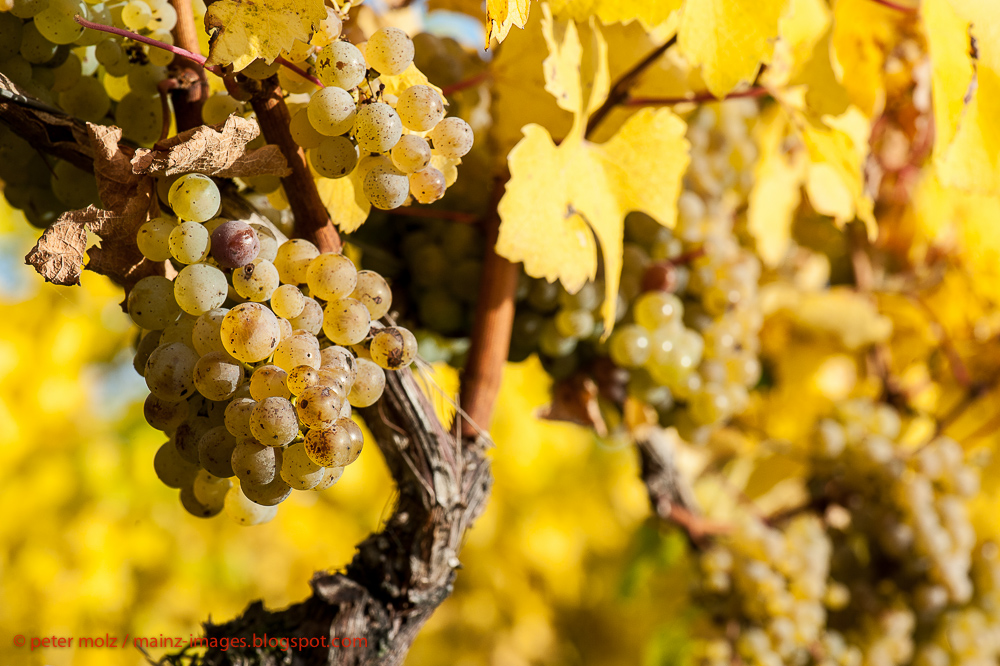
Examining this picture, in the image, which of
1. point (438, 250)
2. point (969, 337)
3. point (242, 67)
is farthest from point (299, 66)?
point (969, 337)

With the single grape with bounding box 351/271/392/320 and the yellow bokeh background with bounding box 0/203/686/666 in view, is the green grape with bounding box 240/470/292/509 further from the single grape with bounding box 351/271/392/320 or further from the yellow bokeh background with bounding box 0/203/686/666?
the yellow bokeh background with bounding box 0/203/686/666

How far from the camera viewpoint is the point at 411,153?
334mm

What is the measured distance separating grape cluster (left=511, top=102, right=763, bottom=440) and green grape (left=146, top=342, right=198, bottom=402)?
331 mm

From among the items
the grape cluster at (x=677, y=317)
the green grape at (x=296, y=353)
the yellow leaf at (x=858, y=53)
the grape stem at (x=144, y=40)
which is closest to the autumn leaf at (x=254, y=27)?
the grape stem at (x=144, y=40)

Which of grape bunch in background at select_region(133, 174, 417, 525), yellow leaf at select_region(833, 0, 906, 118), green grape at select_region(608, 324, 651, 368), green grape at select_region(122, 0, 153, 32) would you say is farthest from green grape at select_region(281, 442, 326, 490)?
yellow leaf at select_region(833, 0, 906, 118)

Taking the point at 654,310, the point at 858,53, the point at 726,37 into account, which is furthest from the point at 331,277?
the point at 858,53

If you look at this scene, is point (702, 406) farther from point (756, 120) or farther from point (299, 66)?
point (299, 66)

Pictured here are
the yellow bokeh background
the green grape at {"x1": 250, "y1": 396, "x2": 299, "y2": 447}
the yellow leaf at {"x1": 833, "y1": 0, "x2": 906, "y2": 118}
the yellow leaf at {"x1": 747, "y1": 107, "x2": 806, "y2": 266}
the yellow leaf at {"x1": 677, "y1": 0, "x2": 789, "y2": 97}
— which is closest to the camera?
the green grape at {"x1": 250, "y1": 396, "x2": 299, "y2": 447}

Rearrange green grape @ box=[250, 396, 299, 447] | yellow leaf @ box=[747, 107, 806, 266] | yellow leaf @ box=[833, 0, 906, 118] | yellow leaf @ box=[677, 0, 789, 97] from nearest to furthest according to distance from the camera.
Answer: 1. green grape @ box=[250, 396, 299, 447]
2. yellow leaf @ box=[677, 0, 789, 97]
3. yellow leaf @ box=[833, 0, 906, 118]
4. yellow leaf @ box=[747, 107, 806, 266]

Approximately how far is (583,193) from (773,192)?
0.32 meters

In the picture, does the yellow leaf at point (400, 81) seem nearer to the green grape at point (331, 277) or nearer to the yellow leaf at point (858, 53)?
the green grape at point (331, 277)

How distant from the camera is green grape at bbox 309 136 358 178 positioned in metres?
0.34

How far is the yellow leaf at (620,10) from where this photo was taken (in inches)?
15.3

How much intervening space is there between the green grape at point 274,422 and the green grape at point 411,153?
12cm
